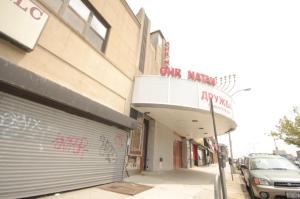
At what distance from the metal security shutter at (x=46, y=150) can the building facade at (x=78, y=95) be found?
0.02 metres

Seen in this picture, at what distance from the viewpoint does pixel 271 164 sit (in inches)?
325

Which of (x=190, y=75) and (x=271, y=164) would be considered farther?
(x=190, y=75)

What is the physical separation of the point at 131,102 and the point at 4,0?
22.2 feet

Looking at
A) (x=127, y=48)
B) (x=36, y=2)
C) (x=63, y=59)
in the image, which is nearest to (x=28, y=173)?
(x=63, y=59)

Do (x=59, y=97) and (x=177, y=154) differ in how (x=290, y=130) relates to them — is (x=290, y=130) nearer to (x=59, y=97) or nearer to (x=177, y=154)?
(x=177, y=154)

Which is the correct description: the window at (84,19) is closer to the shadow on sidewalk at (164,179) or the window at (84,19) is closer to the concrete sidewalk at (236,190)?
the shadow on sidewalk at (164,179)

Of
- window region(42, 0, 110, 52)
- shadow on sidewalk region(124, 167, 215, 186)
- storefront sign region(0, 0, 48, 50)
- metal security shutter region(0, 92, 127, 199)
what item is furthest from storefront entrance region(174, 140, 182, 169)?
storefront sign region(0, 0, 48, 50)

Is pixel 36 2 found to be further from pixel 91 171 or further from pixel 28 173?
pixel 91 171

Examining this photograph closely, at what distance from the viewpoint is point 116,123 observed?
26.8 ft

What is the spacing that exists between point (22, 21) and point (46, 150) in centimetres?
362

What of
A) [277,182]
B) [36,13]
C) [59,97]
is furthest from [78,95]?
[277,182]

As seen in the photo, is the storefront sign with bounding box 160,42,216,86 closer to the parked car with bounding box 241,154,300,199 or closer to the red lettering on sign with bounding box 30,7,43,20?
the parked car with bounding box 241,154,300,199

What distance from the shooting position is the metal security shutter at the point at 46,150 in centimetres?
444

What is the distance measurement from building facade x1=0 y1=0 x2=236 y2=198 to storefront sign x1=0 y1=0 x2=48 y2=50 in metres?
0.03
